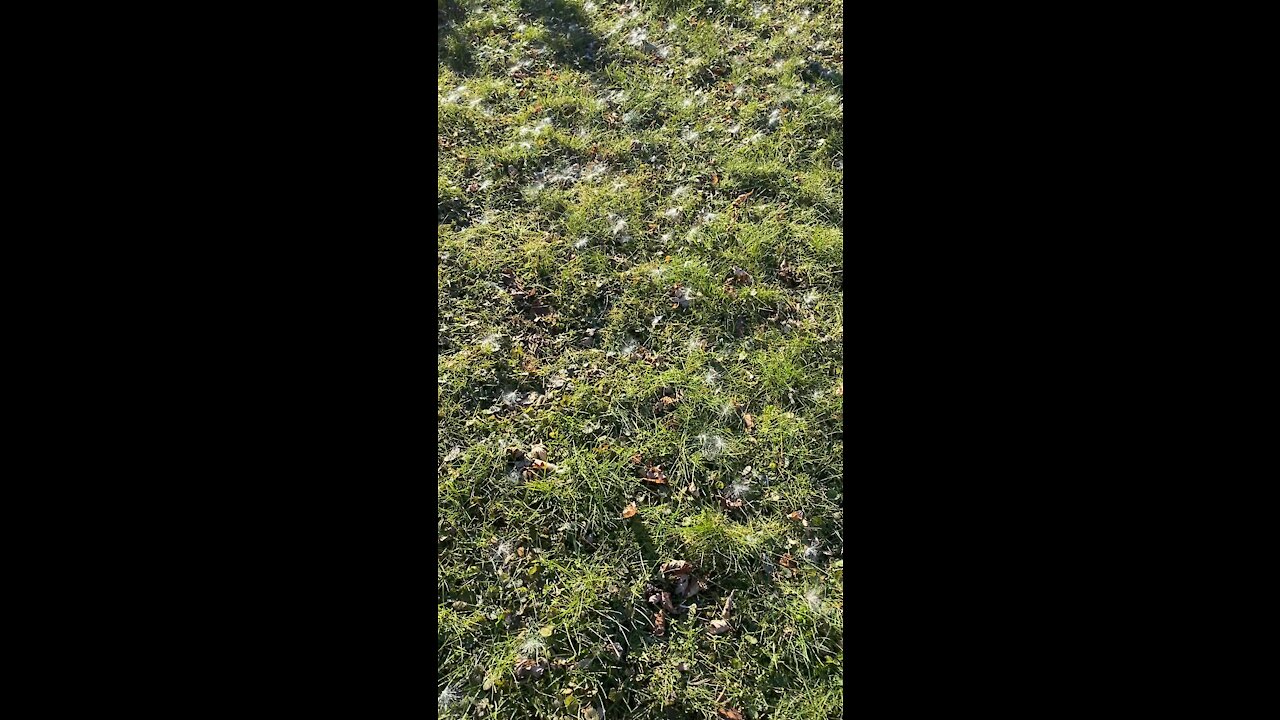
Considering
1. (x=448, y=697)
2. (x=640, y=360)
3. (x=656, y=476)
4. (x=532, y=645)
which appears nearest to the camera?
(x=448, y=697)

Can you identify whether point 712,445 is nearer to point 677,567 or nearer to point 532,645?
point 677,567

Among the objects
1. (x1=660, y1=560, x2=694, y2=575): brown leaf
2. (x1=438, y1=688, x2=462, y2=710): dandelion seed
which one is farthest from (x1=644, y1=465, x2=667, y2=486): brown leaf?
(x1=438, y1=688, x2=462, y2=710): dandelion seed

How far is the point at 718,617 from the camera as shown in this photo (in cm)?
267

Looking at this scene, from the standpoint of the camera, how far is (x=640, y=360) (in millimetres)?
3436

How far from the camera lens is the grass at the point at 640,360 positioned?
2.59m

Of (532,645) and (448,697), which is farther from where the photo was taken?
(532,645)

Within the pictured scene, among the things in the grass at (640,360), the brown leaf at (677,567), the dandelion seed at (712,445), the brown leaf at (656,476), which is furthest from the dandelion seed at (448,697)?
the dandelion seed at (712,445)

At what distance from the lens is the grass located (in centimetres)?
259

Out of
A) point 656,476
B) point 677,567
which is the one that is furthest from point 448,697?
point 656,476

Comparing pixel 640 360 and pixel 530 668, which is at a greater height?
pixel 640 360

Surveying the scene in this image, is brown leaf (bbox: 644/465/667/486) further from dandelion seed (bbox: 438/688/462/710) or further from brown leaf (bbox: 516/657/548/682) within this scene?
dandelion seed (bbox: 438/688/462/710)
